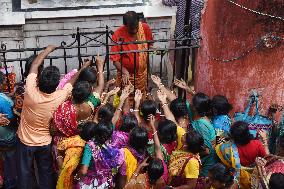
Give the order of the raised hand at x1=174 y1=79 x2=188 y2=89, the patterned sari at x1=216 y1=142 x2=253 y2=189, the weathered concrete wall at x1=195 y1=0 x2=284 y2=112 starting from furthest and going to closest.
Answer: the raised hand at x1=174 y1=79 x2=188 y2=89 → the weathered concrete wall at x1=195 y1=0 x2=284 y2=112 → the patterned sari at x1=216 y1=142 x2=253 y2=189

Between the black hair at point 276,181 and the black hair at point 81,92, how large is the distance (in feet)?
6.91

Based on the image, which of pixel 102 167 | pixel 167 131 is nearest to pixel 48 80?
pixel 102 167

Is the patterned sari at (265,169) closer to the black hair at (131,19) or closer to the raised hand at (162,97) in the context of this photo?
the raised hand at (162,97)

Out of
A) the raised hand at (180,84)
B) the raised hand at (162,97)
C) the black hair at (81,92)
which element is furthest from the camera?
the raised hand at (180,84)

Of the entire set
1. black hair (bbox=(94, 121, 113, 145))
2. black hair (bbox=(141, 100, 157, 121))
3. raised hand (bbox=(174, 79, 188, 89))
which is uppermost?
raised hand (bbox=(174, 79, 188, 89))

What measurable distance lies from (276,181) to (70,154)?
6.63 ft

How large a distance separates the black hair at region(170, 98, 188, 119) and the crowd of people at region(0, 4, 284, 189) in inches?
0.4

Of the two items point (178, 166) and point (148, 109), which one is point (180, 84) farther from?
point (178, 166)

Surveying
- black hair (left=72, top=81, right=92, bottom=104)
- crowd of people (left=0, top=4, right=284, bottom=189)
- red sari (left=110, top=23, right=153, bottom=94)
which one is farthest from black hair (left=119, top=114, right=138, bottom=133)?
red sari (left=110, top=23, right=153, bottom=94)

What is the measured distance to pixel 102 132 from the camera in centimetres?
527

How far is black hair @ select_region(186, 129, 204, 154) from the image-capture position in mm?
5379

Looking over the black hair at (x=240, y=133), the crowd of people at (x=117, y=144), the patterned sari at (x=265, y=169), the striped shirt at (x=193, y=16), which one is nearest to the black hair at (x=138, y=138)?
the crowd of people at (x=117, y=144)

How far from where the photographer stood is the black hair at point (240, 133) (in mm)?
5402

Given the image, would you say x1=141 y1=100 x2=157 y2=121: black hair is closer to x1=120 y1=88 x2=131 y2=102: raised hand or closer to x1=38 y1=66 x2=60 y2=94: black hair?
x1=120 y1=88 x2=131 y2=102: raised hand
